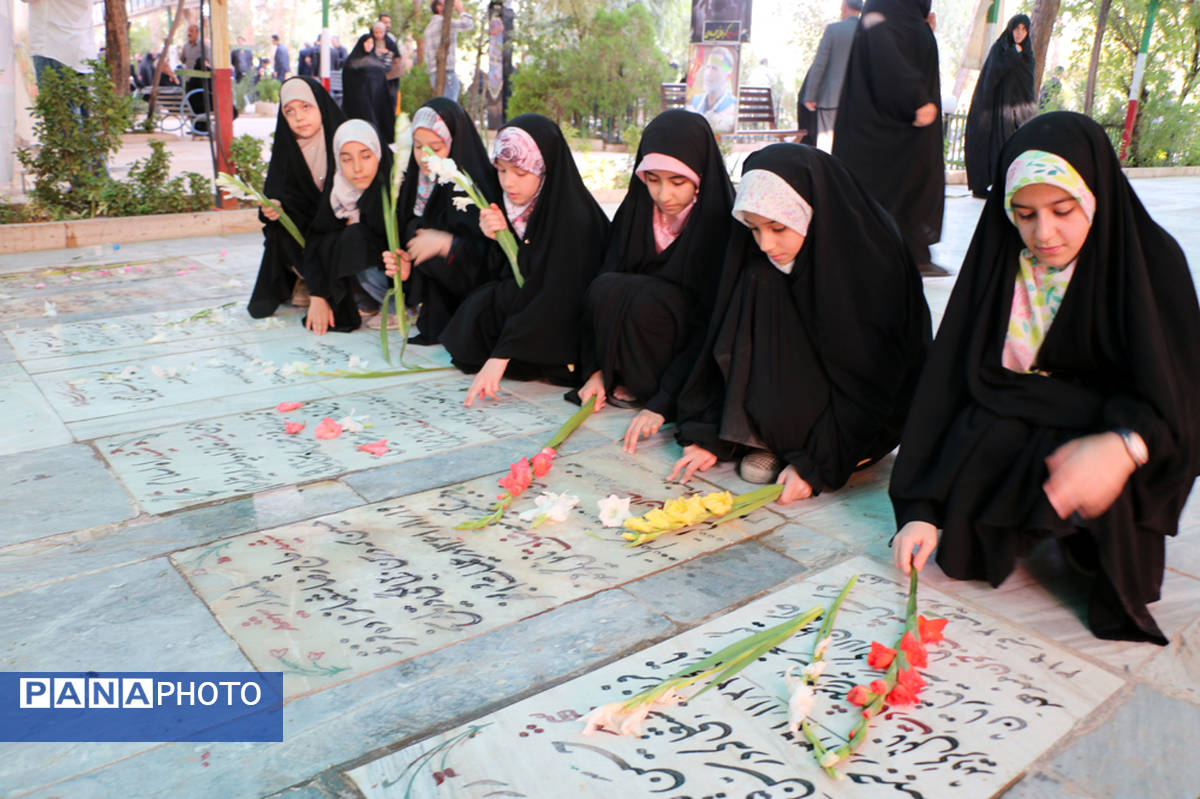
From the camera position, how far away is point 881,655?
191 centimetres

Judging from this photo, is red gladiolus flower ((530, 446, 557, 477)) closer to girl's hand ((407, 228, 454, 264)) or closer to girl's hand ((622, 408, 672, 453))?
girl's hand ((622, 408, 672, 453))

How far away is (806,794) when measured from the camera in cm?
160

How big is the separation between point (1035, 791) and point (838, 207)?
62.8 inches

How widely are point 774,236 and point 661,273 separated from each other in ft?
2.47

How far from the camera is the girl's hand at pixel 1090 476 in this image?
198cm

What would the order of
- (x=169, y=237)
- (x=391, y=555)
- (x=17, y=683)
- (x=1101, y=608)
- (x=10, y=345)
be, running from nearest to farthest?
1. (x=17, y=683)
2. (x=1101, y=608)
3. (x=391, y=555)
4. (x=10, y=345)
5. (x=169, y=237)

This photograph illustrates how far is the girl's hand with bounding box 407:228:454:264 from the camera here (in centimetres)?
429

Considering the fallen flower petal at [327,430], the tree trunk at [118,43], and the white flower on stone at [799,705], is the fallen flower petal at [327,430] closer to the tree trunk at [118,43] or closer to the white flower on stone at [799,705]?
the white flower on stone at [799,705]

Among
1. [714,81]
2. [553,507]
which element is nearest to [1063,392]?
[553,507]

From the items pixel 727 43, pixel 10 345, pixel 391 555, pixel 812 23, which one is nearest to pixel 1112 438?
pixel 391 555

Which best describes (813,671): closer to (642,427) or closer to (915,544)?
(915,544)

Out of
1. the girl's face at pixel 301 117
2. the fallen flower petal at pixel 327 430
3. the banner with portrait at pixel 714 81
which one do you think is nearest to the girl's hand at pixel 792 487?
the fallen flower petal at pixel 327 430

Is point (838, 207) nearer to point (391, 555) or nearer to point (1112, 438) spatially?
point (1112, 438)

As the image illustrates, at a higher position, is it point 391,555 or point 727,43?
point 727,43
